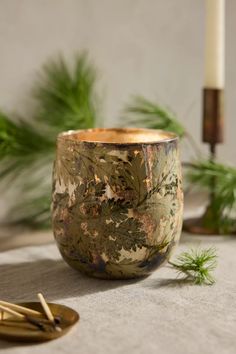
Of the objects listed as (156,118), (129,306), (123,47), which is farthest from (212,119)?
(129,306)

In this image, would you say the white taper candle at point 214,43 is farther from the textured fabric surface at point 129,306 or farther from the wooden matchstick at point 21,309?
the wooden matchstick at point 21,309

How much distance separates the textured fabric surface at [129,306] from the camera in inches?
19.8

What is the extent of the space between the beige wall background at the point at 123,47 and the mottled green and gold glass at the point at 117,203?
10.3 inches

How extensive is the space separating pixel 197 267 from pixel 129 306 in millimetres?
100

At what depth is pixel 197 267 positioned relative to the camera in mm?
653

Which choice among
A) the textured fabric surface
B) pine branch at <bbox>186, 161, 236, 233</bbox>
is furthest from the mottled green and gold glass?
pine branch at <bbox>186, 161, 236, 233</bbox>

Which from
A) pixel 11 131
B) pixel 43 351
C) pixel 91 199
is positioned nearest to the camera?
pixel 43 351

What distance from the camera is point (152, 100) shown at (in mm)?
983

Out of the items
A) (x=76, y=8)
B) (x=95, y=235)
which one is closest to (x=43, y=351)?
(x=95, y=235)

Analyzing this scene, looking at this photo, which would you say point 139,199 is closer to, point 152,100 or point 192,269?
point 192,269

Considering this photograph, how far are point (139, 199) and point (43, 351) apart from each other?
6.2 inches

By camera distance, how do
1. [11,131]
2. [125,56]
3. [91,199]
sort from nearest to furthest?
[91,199] < [11,131] < [125,56]

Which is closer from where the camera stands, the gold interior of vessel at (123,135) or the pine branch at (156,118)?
the gold interior of vessel at (123,135)

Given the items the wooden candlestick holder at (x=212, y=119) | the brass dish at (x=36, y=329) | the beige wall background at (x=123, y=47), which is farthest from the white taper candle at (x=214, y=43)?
the brass dish at (x=36, y=329)
